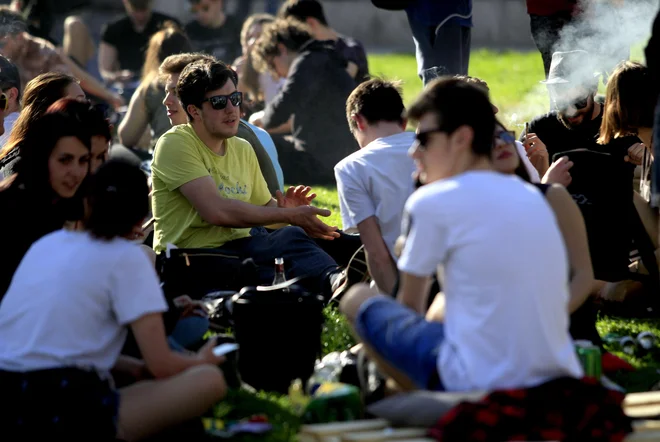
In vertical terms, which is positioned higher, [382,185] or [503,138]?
[503,138]

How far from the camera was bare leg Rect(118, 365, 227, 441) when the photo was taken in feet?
14.2

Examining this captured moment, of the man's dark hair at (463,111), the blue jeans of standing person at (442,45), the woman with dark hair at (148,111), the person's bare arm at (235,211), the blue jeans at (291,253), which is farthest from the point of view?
the woman with dark hair at (148,111)

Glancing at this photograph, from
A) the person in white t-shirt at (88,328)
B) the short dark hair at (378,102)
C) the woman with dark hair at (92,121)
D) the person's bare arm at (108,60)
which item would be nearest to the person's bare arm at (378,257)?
the short dark hair at (378,102)

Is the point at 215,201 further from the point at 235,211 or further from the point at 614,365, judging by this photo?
the point at 614,365

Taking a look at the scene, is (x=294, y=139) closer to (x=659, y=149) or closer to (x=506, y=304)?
(x=659, y=149)

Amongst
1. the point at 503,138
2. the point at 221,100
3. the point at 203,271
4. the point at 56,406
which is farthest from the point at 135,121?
the point at 56,406

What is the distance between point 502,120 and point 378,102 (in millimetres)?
1928

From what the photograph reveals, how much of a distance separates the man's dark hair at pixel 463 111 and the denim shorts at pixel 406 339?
0.63 m

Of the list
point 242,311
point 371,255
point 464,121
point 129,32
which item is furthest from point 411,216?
point 129,32

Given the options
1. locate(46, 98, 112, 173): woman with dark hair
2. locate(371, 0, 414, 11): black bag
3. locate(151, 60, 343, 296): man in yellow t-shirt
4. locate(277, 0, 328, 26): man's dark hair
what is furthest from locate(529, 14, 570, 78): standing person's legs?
locate(46, 98, 112, 173): woman with dark hair

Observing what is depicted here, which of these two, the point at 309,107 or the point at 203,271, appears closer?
the point at 203,271

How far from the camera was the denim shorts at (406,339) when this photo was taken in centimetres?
409

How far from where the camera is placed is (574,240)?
189 inches

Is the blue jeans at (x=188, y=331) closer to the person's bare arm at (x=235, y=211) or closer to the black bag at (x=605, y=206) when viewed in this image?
the person's bare arm at (x=235, y=211)
